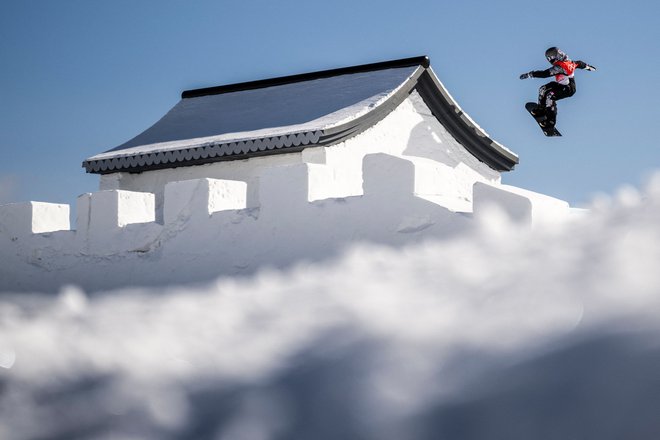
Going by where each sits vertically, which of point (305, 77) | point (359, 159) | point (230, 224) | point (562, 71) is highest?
point (305, 77)

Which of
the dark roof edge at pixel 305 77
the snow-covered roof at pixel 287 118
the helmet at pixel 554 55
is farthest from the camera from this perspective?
the dark roof edge at pixel 305 77

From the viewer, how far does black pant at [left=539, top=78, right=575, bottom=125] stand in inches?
465

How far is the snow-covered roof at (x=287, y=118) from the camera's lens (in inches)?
506

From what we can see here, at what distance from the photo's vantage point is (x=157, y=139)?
1468 cm

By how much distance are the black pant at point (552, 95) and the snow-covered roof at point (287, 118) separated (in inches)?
88.6

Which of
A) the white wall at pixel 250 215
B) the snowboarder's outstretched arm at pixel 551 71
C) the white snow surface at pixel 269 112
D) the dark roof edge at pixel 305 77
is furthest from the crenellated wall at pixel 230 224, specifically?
Answer: the dark roof edge at pixel 305 77

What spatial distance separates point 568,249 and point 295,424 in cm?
265

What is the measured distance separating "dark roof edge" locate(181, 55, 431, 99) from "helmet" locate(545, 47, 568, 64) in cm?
298

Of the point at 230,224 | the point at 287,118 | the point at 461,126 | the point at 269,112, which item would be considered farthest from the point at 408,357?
the point at 461,126

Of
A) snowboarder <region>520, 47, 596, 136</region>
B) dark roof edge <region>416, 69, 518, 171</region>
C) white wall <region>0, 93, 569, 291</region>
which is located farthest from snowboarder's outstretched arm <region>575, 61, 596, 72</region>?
dark roof edge <region>416, 69, 518, 171</region>

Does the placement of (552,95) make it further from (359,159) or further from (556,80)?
(359,159)

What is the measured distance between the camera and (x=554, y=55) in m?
11.7

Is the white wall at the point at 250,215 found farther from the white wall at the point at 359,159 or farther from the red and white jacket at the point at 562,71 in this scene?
the red and white jacket at the point at 562,71

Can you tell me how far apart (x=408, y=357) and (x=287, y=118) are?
7.44 meters
